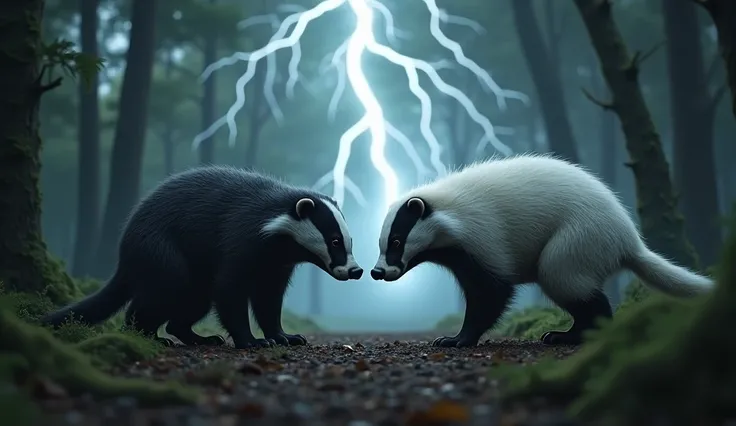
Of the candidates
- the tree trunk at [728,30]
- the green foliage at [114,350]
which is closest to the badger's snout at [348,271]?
the green foliage at [114,350]

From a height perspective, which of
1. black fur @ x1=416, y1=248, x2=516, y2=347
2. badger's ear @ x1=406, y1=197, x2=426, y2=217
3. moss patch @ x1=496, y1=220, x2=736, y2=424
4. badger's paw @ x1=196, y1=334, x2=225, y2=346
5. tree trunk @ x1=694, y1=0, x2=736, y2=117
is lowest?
badger's paw @ x1=196, y1=334, x2=225, y2=346

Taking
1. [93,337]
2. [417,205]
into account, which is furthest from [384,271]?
[93,337]

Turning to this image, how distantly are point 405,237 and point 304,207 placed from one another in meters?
0.89

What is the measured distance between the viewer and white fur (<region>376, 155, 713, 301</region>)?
7.31 metres

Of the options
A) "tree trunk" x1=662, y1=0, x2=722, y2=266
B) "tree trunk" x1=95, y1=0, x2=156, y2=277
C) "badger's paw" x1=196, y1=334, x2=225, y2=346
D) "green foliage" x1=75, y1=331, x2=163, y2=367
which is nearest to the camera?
"green foliage" x1=75, y1=331, x2=163, y2=367

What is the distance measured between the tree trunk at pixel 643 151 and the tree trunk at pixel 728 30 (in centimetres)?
490

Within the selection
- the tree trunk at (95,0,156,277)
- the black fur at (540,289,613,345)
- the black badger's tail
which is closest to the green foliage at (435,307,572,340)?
the black fur at (540,289,613,345)

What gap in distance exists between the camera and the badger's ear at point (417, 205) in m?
7.59

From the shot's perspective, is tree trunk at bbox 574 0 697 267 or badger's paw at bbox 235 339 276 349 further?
tree trunk at bbox 574 0 697 267

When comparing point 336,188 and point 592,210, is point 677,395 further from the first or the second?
point 336,188

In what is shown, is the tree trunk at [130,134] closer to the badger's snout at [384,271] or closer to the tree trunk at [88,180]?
the tree trunk at [88,180]

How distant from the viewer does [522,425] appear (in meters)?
3.25

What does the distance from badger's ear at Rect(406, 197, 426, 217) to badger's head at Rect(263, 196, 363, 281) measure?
60 centimetres

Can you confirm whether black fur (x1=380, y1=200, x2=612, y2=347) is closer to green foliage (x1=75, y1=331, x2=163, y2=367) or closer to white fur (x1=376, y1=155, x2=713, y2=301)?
white fur (x1=376, y1=155, x2=713, y2=301)
